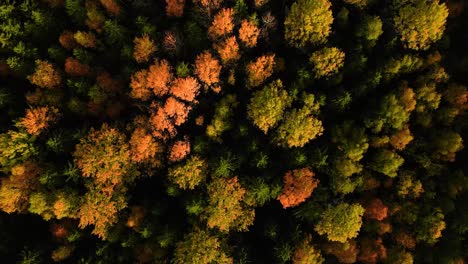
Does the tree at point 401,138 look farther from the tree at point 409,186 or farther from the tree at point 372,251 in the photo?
the tree at point 372,251

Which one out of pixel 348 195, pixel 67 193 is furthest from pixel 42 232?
pixel 348 195

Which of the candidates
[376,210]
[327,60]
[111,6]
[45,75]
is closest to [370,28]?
[327,60]

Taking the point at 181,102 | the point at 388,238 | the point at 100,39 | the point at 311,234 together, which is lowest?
the point at 388,238

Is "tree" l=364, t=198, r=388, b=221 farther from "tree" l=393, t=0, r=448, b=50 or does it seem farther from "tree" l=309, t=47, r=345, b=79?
"tree" l=393, t=0, r=448, b=50

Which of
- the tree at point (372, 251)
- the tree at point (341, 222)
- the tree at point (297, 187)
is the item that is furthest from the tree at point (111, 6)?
the tree at point (372, 251)

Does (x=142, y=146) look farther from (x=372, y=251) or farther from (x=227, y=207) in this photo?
(x=372, y=251)

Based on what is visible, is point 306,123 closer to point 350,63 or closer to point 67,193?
point 350,63
